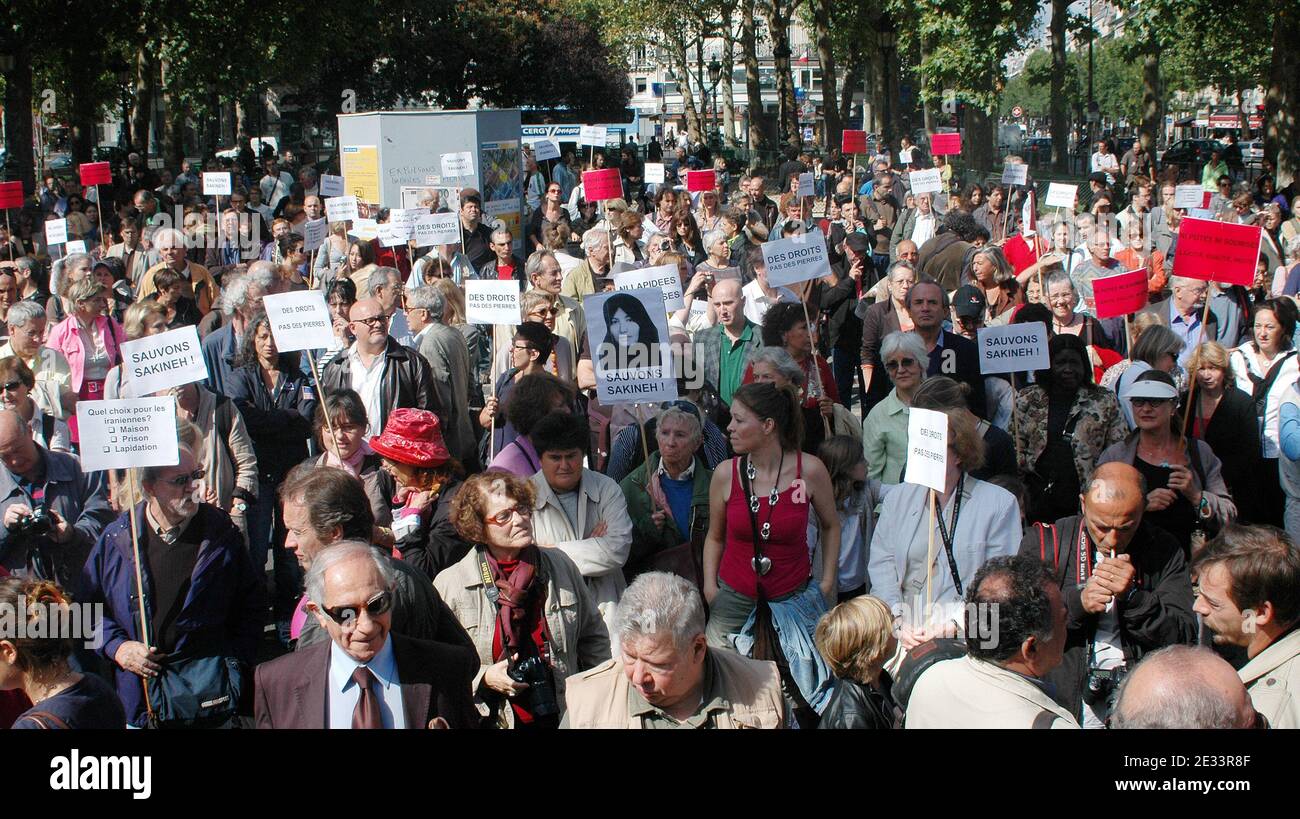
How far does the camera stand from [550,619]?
4.75 m

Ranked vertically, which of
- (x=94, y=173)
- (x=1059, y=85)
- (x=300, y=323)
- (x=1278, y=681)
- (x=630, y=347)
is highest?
(x=1059, y=85)

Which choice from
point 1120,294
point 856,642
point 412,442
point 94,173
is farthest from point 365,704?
point 94,173

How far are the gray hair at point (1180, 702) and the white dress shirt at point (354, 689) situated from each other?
1916 mm

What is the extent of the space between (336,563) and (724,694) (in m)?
1.15

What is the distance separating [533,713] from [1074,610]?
197 centimetres

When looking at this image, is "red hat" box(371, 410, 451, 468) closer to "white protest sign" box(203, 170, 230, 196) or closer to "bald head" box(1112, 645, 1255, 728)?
"bald head" box(1112, 645, 1255, 728)

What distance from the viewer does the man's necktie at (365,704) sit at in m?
3.83

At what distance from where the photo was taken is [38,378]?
779 centimetres

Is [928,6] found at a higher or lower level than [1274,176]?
higher

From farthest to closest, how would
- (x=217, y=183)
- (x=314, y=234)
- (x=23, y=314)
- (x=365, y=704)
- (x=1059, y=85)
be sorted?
(x=1059, y=85) → (x=217, y=183) → (x=314, y=234) → (x=23, y=314) → (x=365, y=704)

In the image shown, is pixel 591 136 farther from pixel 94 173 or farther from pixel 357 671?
pixel 357 671

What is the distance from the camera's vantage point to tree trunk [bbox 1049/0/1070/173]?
35125mm
